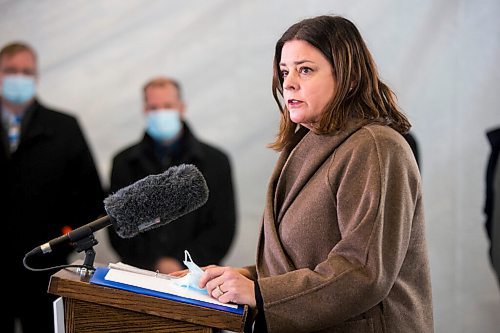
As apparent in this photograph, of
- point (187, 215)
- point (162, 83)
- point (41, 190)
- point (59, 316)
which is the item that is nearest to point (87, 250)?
point (59, 316)

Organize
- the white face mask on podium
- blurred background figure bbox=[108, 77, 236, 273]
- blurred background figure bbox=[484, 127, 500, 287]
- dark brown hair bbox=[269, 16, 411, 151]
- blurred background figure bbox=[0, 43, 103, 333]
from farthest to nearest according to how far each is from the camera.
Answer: blurred background figure bbox=[108, 77, 236, 273] → blurred background figure bbox=[0, 43, 103, 333] → blurred background figure bbox=[484, 127, 500, 287] → dark brown hair bbox=[269, 16, 411, 151] → the white face mask on podium

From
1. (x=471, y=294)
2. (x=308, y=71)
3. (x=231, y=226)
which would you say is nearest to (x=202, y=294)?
(x=308, y=71)

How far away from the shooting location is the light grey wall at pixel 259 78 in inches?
144

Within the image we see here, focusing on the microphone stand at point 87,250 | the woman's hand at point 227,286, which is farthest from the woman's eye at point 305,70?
the microphone stand at point 87,250

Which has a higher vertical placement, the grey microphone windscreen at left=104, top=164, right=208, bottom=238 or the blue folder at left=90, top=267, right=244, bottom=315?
the grey microphone windscreen at left=104, top=164, right=208, bottom=238

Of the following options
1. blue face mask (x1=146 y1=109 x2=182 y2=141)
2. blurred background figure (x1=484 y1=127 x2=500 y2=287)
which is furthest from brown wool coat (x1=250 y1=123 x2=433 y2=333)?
blue face mask (x1=146 y1=109 x2=182 y2=141)

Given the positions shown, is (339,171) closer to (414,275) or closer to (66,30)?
(414,275)

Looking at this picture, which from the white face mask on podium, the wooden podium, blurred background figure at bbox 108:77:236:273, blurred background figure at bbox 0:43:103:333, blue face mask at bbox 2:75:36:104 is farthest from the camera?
blue face mask at bbox 2:75:36:104

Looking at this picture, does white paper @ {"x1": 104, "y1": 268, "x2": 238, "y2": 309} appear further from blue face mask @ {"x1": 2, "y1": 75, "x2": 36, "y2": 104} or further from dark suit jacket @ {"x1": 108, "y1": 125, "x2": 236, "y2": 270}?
blue face mask @ {"x1": 2, "y1": 75, "x2": 36, "y2": 104}

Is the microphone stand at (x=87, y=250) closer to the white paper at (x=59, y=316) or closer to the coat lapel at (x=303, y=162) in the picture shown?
the white paper at (x=59, y=316)

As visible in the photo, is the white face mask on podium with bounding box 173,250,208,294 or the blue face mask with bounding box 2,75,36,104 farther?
the blue face mask with bounding box 2,75,36,104

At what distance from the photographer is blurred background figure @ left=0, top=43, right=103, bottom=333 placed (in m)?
3.60

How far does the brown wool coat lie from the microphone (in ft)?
0.86

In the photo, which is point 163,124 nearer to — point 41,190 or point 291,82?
point 41,190
